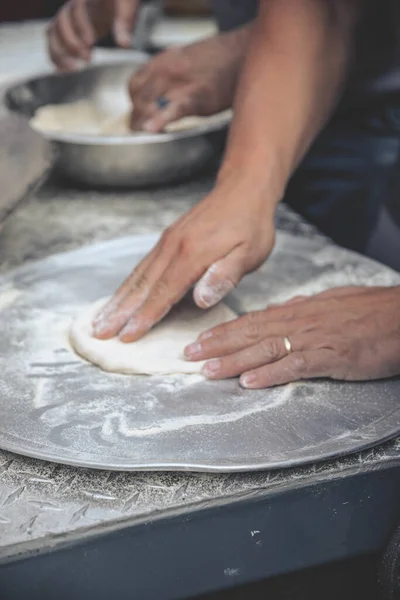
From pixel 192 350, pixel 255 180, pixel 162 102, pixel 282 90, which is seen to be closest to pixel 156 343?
pixel 192 350

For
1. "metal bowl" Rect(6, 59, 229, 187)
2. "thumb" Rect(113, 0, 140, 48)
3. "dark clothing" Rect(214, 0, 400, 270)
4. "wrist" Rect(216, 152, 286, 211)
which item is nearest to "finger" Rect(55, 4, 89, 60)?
Answer: "thumb" Rect(113, 0, 140, 48)

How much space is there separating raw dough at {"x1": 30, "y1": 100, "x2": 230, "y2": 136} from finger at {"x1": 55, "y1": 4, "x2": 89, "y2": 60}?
219 mm

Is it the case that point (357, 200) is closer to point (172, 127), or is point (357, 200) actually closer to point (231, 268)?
point (172, 127)

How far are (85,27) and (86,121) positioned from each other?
1.41 ft

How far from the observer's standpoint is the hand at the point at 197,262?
119 centimetres

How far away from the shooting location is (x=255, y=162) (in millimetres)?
1327

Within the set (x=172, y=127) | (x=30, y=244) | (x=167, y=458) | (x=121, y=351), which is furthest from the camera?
(x=172, y=127)

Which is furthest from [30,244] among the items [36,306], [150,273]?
[150,273]

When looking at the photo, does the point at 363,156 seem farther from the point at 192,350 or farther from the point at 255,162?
the point at 192,350

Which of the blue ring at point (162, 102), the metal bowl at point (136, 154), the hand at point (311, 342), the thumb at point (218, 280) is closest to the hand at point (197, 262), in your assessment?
the thumb at point (218, 280)

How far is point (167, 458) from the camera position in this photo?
872mm

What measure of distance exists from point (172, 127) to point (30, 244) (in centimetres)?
61

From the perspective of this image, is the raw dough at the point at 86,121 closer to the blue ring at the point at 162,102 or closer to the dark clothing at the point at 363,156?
the blue ring at the point at 162,102

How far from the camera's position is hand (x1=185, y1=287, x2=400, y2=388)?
1034 millimetres
